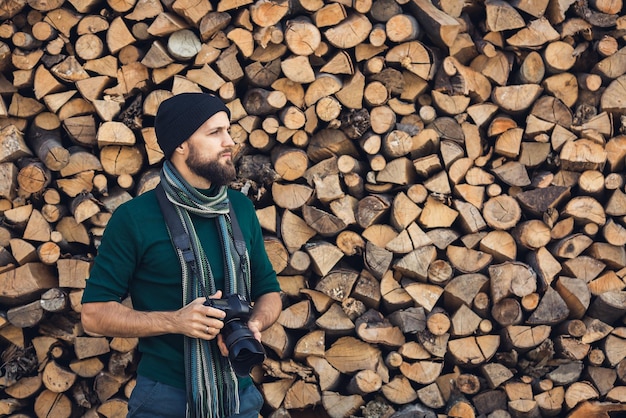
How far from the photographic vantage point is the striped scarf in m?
2.74

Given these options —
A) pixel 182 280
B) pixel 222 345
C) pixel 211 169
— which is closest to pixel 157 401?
pixel 222 345

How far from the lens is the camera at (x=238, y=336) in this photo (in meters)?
2.57

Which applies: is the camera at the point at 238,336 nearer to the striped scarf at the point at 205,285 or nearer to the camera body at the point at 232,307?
the camera body at the point at 232,307

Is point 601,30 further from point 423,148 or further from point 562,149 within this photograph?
point 423,148

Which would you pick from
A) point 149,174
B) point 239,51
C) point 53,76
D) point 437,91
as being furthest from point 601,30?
point 53,76

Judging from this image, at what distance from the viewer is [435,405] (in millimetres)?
3998

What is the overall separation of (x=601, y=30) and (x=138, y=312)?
2.84m

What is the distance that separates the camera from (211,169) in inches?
116

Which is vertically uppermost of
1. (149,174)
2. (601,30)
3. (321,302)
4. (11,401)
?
(601,30)

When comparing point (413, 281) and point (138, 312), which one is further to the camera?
point (413, 281)

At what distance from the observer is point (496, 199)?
402cm

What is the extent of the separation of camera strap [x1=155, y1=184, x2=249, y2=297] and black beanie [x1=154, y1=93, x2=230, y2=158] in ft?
0.63

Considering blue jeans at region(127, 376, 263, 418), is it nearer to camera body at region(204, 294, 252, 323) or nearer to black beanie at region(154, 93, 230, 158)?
camera body at region(204, 294, 252, 323)

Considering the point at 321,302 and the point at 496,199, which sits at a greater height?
the point at 496,199
